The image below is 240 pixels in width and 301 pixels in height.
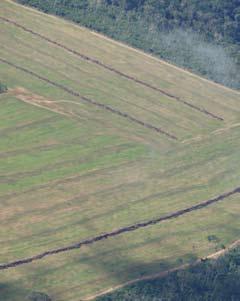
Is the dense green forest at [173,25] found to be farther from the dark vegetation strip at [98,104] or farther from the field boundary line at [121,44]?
the dark vegetation strip at [98,104]

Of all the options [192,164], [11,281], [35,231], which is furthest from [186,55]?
[11,281]

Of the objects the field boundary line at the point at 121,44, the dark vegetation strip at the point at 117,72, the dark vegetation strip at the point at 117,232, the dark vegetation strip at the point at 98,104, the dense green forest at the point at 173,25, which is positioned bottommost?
the dark vegetation strip at the point at 117,232

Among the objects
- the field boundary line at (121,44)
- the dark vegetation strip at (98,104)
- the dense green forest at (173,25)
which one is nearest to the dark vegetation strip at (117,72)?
the field boundary line at (121,44)

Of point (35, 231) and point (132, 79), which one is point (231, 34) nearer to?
point (132, 79)

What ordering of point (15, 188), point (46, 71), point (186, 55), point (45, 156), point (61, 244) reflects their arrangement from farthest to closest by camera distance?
1. point (186, 55)
2. point (46, 71)
3. point (45, 156)
4. point (15, 188)
5. point (61, 244)

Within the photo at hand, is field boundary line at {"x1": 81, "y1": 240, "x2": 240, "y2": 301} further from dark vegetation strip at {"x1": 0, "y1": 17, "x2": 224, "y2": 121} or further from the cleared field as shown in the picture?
dark vegetation strip at {"x1": 0, "y1": 17, "x2": 224, "y2": 121}

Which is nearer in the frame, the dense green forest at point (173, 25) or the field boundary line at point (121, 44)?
the field boundary line at point (121, 44)
